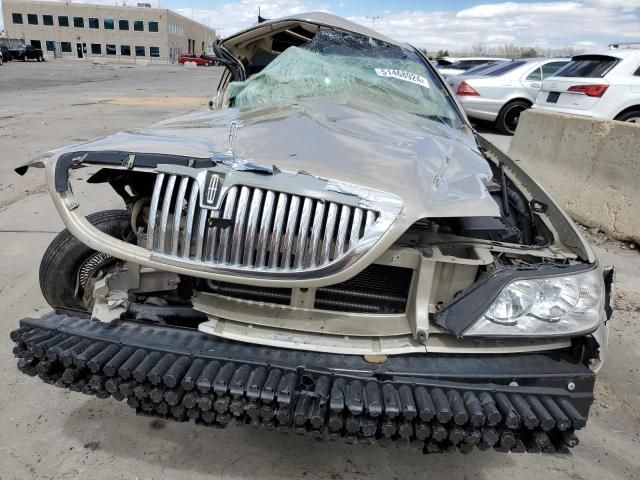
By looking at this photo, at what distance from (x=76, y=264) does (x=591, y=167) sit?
205 inches

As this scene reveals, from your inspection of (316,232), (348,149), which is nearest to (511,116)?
(348,149)

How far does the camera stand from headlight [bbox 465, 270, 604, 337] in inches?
72.6

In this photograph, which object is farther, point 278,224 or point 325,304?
point 325,304

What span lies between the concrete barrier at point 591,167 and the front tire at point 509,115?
15.8 ft

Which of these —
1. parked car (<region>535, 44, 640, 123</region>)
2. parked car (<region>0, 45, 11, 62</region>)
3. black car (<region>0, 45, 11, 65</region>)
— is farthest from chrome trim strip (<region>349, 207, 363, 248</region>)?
parked car (<region>0, 45, 11, 62</region>)

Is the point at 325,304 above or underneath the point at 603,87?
underneath

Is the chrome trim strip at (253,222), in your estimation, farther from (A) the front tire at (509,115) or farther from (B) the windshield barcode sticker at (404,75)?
(A) the front tire at (509,115)

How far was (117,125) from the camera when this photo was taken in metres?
10.7

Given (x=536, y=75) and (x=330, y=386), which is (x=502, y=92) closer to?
(x=536, y=75)

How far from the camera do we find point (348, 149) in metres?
2.14

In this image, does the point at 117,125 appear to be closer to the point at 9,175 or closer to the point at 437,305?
the point at 9,175

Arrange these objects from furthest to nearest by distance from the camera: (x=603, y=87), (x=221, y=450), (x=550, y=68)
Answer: (x=550, y=68) < (x=603, y=87) < (x=221, y=450)

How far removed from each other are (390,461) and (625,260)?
3.64m

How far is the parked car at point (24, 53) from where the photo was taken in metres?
41.6
